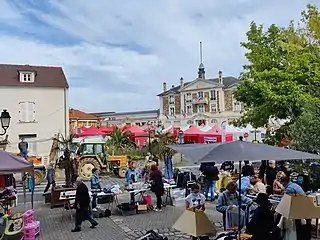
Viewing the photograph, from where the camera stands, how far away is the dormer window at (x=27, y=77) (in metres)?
36.1

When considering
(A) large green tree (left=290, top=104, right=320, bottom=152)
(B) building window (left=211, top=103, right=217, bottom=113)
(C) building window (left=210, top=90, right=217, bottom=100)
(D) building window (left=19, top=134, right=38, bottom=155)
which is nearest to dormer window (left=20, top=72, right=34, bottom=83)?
(D) building window (left=19, top=134, right=38, bottom=155)

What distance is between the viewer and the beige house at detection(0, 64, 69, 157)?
3491 cm

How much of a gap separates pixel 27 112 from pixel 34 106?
2.68ft

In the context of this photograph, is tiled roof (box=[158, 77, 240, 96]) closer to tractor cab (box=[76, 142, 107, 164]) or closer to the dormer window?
the dormer window

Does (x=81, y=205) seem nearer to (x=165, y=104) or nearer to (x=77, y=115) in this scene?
(x=77, y=115)

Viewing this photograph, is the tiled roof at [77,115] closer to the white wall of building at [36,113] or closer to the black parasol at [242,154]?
the white wall of building at [36,113]

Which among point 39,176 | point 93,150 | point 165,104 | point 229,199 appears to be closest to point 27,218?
→ point 229,199

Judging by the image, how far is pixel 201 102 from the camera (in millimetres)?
66188

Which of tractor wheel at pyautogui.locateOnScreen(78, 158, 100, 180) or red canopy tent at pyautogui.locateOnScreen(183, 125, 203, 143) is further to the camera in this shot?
red canopy tent at pyautogui.locateOnScreen(183, 125, 203, 143)

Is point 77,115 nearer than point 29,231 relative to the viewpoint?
No

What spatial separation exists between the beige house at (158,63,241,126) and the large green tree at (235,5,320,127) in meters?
39.7

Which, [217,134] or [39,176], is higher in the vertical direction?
[217,134]

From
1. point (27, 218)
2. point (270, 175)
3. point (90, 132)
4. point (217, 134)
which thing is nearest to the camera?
point (27, 218)

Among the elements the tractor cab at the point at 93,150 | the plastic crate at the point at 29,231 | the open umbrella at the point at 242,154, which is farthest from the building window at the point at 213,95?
the open umbrella at the point at 242,154
